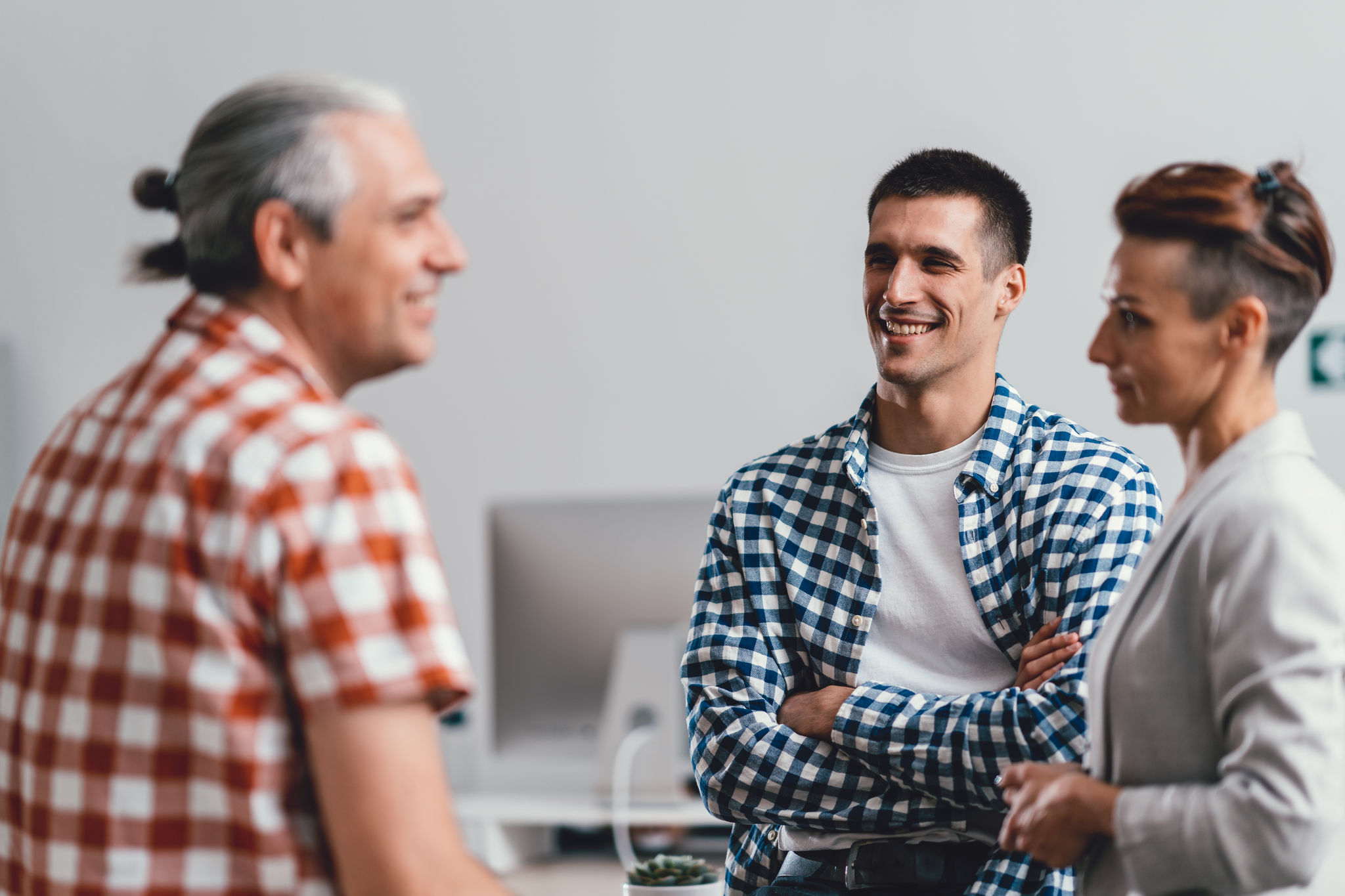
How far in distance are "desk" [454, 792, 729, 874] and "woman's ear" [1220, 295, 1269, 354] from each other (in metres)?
1.98

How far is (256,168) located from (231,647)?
359 millimetres

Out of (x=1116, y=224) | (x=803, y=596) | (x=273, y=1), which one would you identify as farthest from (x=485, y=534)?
(x=1116, y=224)

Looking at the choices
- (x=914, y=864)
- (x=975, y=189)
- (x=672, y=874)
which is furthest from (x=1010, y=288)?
(x=672, y=874)

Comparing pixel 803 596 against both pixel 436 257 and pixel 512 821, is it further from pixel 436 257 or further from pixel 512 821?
pixel 512 821

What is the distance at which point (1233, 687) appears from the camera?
99cm

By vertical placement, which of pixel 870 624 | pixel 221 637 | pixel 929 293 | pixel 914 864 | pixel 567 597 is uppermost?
pixel 929 293

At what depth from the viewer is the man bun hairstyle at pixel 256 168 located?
938mm

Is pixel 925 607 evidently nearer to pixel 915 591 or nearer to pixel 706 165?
pixel 915 591

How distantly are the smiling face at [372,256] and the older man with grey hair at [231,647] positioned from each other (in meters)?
0.04

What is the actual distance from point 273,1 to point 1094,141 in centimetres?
251

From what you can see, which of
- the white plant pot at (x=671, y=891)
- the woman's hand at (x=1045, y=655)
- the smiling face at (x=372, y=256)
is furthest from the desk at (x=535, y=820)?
the smiling face at (x=372, y=256)

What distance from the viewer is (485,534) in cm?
371

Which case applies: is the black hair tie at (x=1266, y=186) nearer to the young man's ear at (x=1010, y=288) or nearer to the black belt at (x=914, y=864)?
the young man's ear at (x=1010, y=288)

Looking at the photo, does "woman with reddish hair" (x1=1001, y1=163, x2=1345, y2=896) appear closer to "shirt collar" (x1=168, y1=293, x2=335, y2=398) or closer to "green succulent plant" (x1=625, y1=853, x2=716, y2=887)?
"green succulent plant" (x1=625, y1=853, x2=716, y2=887)
